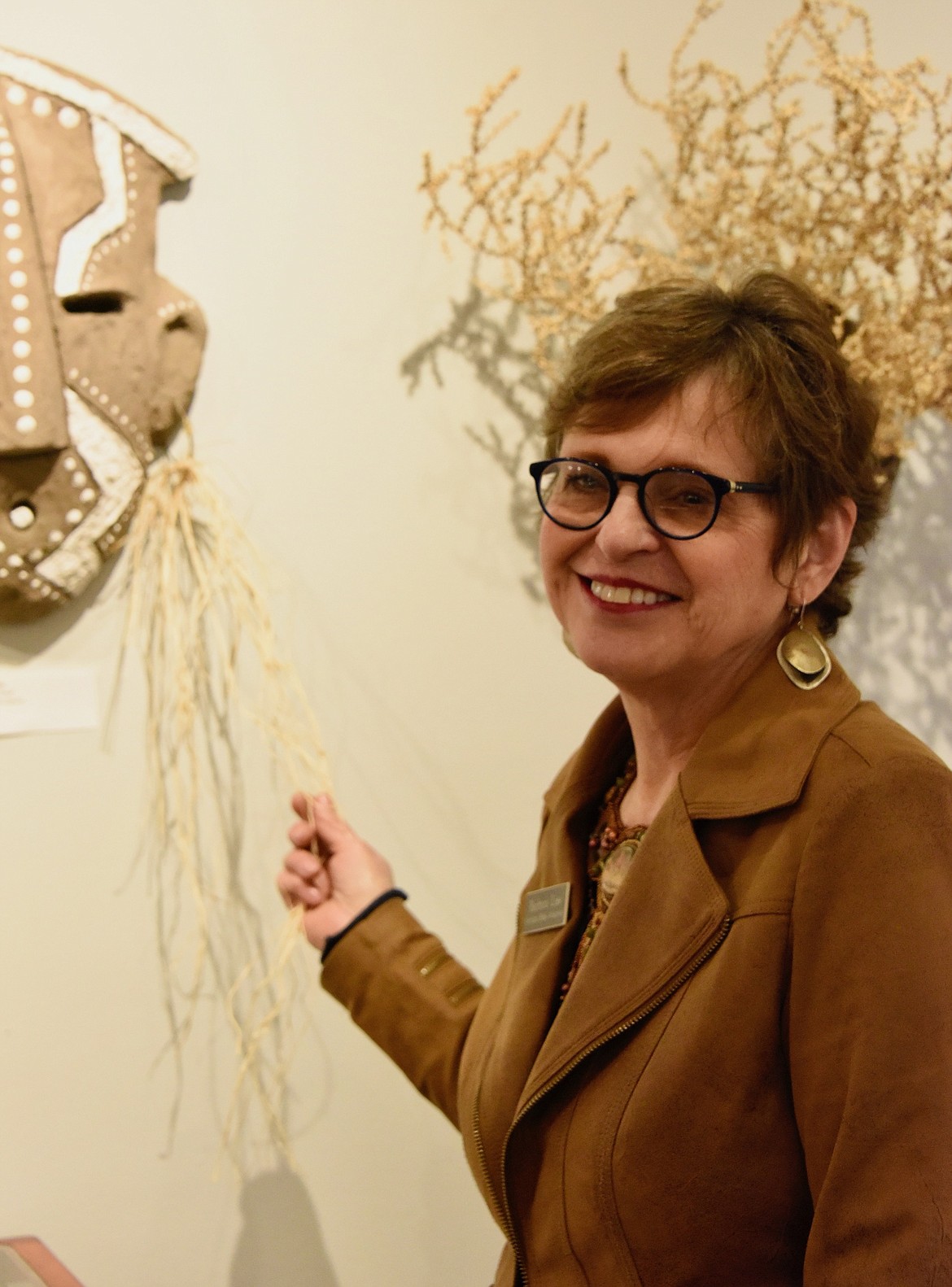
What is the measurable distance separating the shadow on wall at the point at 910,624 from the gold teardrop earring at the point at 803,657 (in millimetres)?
929

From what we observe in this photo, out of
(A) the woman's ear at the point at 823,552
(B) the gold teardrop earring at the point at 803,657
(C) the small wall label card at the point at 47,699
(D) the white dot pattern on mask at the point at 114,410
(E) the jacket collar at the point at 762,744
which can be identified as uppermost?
(D) the white dot pattern on mask at the point at 114,410

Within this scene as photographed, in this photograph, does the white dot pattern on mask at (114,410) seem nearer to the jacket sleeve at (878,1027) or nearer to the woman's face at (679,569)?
the woman's face at (679,569)

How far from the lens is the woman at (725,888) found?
30.8 inches

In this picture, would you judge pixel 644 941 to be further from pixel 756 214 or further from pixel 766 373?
pixel 756 214

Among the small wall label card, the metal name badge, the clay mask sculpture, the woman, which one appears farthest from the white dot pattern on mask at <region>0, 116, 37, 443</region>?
the metal name badge

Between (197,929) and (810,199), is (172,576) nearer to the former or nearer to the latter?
(197,929)

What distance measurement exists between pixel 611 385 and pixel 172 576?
70 centimetres

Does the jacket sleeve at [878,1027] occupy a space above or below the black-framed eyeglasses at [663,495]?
below

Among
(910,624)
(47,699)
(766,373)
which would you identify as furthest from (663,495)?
(910,624)

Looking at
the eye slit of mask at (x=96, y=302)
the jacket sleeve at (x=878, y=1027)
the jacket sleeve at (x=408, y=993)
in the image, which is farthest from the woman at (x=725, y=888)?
the eye slit of mask at (x=96, y=302)

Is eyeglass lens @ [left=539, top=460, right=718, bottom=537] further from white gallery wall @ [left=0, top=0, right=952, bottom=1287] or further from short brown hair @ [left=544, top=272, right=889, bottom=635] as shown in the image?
white gallery wall @ [left=0, top=0, right=952, bottom=1287]

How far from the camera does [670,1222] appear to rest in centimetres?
87

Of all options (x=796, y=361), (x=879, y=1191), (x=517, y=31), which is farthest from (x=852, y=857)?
(x=517, y=31)

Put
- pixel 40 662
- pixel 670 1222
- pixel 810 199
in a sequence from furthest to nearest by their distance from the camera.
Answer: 1. pixel 810 199
2. pixel 40 662
3. pixel 670 1222
